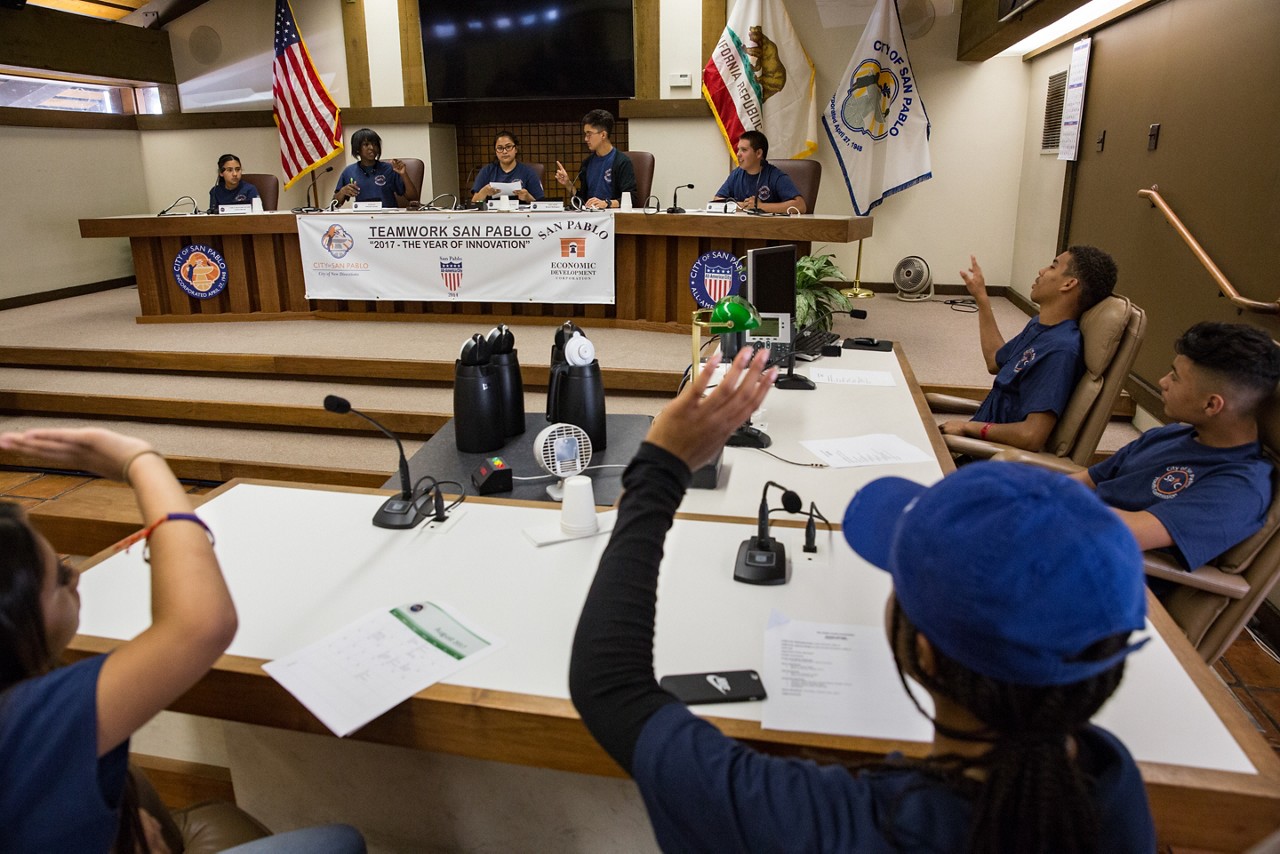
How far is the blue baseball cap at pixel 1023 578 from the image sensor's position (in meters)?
0.62

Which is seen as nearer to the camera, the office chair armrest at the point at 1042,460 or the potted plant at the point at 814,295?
the office chair armrest at the point at 1042,460

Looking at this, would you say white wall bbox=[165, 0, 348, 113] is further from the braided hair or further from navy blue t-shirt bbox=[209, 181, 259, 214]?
the braided hair

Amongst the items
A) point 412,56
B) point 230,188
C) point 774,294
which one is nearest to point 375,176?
point 230,188

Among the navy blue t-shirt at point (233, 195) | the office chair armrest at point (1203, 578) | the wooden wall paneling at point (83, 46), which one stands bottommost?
the office chair armrest at point (1203, 578)

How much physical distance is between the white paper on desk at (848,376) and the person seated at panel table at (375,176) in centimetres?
379

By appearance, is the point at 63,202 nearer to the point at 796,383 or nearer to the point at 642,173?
the point at 642,173

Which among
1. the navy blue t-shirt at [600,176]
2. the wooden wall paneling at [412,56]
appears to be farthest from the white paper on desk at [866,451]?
the wooden wall paneling at [412,56]

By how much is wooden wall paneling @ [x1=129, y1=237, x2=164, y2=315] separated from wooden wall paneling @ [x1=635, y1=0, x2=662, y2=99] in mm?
3538

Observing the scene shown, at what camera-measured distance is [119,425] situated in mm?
4020

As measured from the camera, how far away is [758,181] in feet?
17.0

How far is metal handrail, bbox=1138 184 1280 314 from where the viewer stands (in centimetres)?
276

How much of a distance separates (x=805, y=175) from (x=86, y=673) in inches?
198

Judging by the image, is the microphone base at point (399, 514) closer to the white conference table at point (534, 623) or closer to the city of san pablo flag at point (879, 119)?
the white conference table at point (534, 623)

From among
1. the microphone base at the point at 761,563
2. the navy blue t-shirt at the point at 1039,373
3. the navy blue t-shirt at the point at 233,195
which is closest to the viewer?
the microphone base at the point at 761,563
